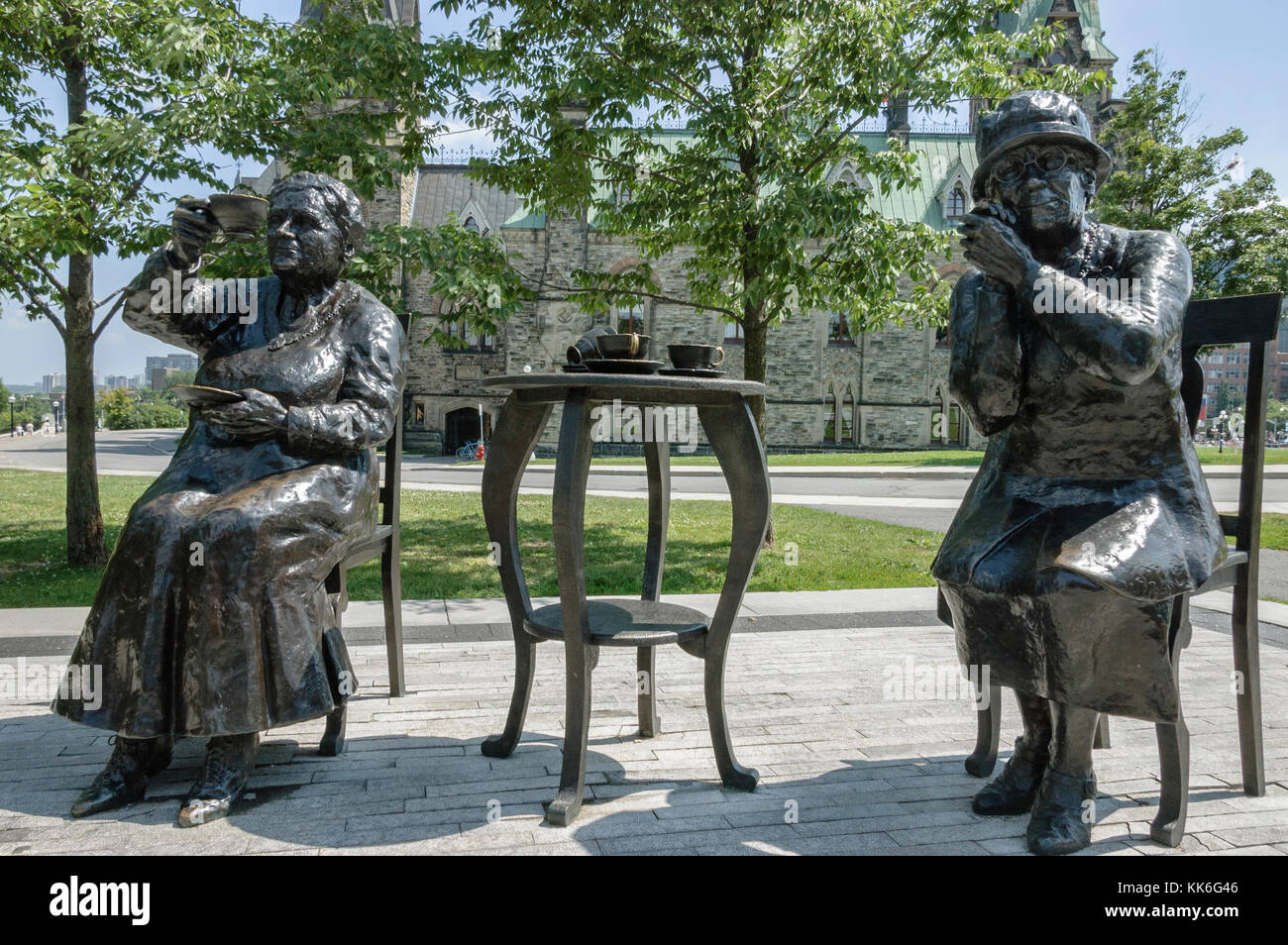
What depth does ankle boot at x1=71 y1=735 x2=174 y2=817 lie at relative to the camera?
288 cm

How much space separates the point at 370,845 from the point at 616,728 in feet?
4.40

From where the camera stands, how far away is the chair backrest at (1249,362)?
3.07m

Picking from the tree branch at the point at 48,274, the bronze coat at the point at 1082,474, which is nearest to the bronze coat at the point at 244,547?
the bronze coat at the point at 1082,474

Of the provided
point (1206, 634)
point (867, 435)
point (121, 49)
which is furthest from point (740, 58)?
point (867, 435)

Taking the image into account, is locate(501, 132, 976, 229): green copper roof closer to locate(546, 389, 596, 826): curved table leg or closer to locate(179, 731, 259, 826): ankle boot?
locate(546, 389, 596, 826): curved table leg

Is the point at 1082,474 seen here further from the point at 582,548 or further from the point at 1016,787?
the point at 582,548

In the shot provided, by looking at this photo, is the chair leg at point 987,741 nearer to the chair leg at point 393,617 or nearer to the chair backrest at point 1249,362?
the chair backrest at point 1249,362

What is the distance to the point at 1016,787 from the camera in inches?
117

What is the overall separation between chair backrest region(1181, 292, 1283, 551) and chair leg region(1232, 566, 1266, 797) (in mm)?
190

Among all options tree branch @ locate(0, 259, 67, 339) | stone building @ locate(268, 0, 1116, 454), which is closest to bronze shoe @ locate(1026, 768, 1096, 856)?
tree branch @ locate(0, 259, 67, 339)

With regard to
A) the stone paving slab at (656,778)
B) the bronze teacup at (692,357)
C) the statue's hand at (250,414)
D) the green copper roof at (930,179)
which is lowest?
the stone paving slab at (656,778)

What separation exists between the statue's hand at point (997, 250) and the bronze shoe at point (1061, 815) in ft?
4.79

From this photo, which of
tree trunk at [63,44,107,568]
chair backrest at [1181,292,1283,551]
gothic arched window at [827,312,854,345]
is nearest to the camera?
chair backrest at [1181,292,1283,551]

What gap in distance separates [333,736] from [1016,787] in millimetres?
2385
